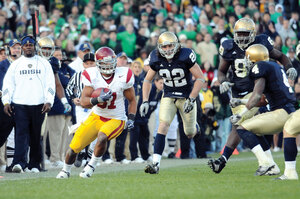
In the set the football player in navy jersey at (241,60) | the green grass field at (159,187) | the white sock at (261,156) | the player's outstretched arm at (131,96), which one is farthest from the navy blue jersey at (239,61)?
the player's outstretched arm at (131,96)

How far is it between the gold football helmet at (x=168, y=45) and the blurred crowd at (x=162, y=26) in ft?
16.9

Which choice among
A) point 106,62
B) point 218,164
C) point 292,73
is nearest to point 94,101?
point 106,62

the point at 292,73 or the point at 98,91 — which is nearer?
the point at 98,91

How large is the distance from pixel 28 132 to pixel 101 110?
83.2 inches

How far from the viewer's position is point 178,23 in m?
19.1

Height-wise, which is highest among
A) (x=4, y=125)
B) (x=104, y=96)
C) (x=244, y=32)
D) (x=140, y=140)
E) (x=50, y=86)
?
(x=244, y=32)

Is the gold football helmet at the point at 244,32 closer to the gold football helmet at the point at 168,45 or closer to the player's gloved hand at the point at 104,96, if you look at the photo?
the gold football helmet at the point at 168,45

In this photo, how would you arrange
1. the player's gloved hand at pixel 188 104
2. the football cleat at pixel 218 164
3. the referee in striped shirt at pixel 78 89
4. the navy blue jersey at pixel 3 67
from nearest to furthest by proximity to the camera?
the football cleat at pixel 218 164 → the player's gloved hand at pixel 188 104 → the navy blue jersey at pixel 3 67 → the referee in striped shirt at pixel 78 89

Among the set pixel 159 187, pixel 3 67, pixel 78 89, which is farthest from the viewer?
pixel 78 89

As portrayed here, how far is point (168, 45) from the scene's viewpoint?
9.70m

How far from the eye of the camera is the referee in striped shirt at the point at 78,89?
1130 cm

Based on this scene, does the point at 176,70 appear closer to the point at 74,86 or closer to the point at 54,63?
the point at 74,86

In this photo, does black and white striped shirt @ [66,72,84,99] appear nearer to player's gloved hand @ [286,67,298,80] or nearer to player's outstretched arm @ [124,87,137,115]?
player's outstretched arm @ [124,87,137,115]

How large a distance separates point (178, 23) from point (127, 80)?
10.3 m
